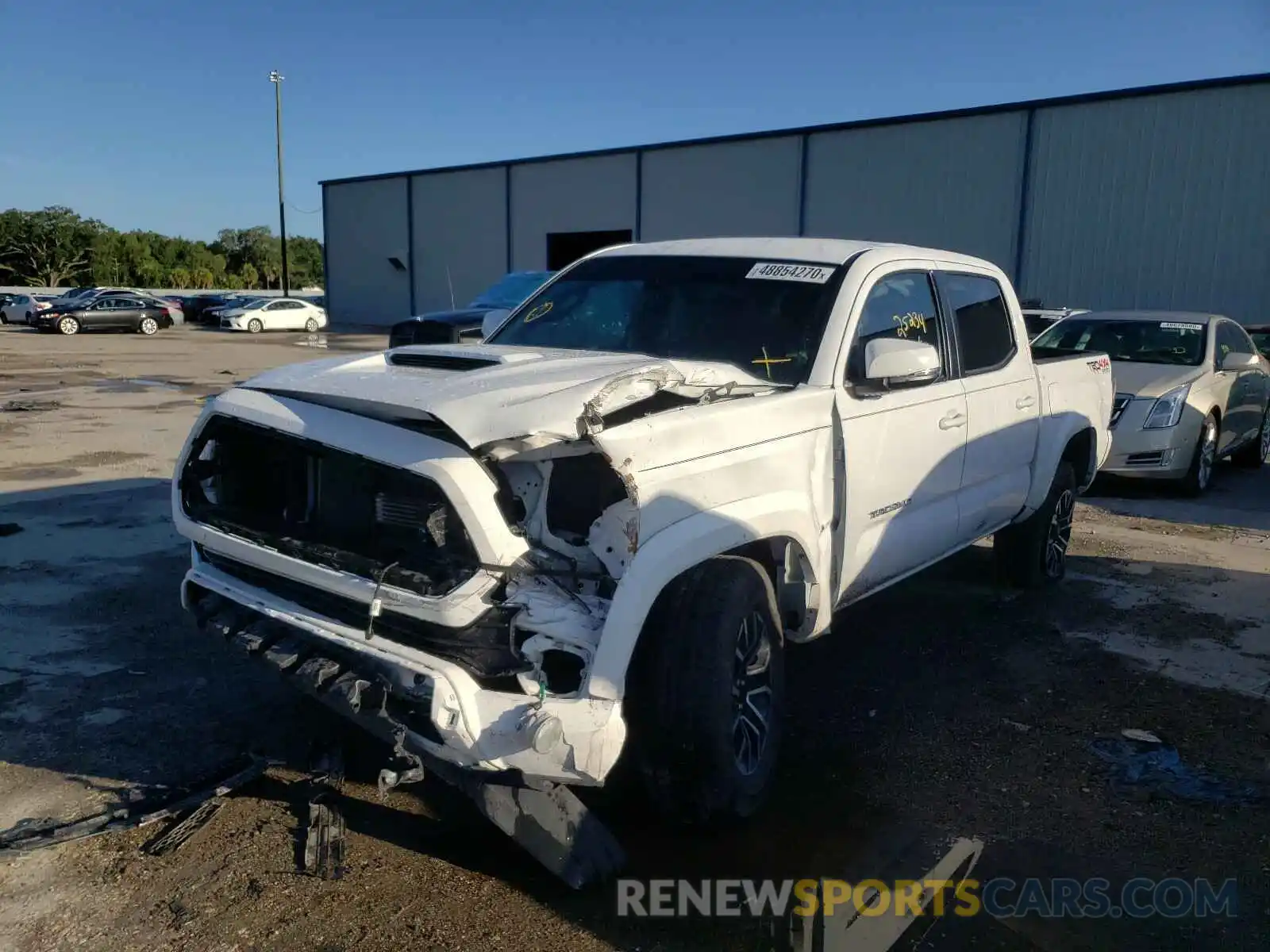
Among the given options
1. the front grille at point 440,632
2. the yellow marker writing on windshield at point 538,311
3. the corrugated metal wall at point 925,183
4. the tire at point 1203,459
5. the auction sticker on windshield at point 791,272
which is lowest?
the tire at point 1203,459

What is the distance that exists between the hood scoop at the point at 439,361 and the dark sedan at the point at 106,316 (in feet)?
117

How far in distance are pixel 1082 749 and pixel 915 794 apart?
895 mm

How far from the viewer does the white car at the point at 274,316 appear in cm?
3938

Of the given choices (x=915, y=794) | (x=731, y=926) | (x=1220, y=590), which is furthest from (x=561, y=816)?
(x=1220, y=590)

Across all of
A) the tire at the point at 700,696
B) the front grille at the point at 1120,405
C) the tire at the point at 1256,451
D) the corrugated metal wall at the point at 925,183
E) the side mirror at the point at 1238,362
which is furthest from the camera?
the corrugated metal wall at the point at 925,183

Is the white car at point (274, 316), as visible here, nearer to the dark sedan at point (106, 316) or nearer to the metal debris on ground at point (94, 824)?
the dark sedan at point (106, 316)

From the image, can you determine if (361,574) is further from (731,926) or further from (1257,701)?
(1257,701)

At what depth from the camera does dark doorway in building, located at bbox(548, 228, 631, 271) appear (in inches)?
1352

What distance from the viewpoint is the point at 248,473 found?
12.5 ft

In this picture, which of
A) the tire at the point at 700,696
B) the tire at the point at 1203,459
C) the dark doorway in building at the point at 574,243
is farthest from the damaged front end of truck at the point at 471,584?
the dark doorway in building at the point at 574,243

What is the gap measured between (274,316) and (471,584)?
3996 cm

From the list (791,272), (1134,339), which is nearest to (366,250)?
(1134,339)

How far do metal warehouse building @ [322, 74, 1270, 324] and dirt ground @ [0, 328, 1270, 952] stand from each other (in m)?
15.7

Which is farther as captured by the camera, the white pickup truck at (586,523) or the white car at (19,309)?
the white car at (19,309)
